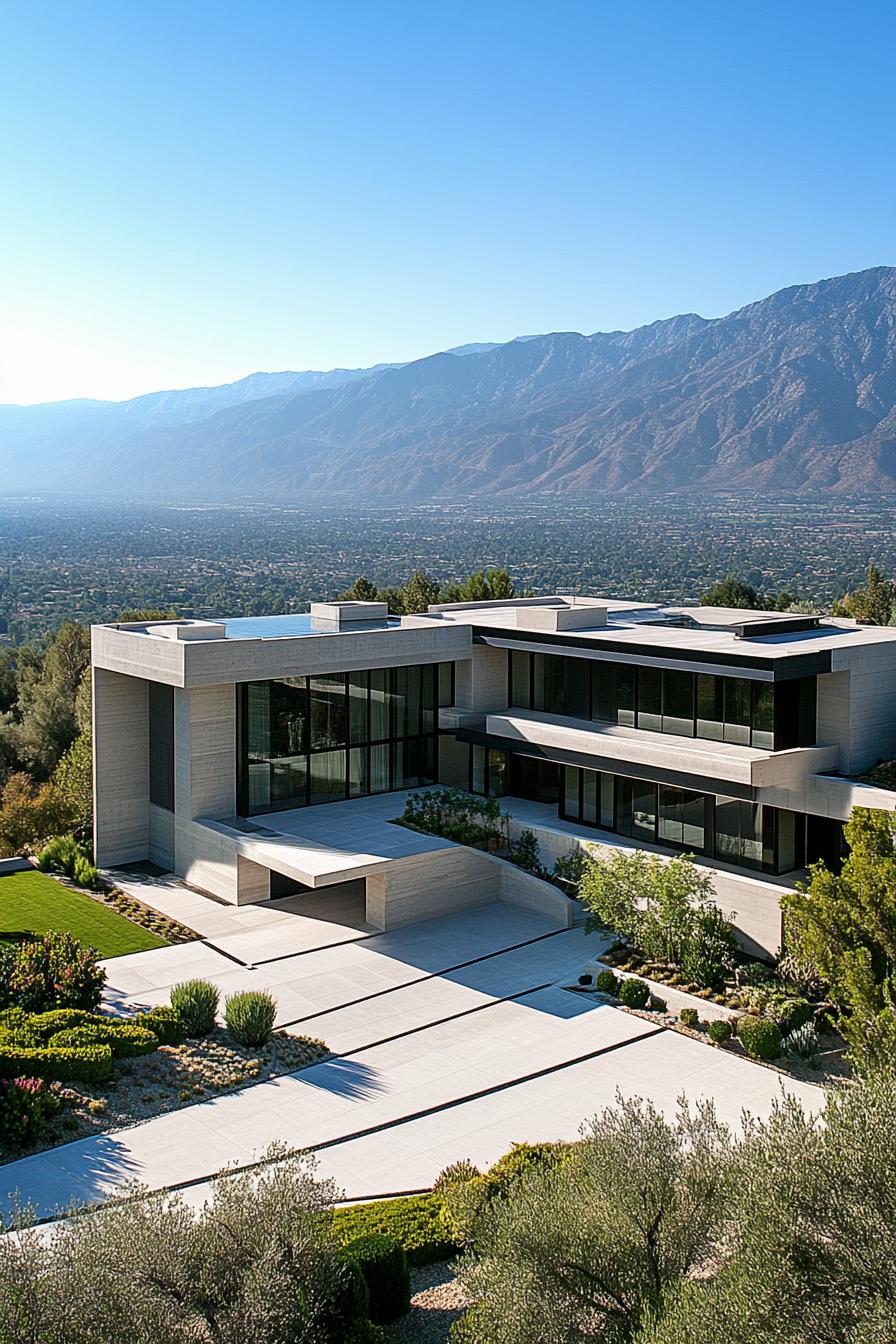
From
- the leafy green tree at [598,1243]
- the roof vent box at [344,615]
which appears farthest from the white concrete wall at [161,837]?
the leafy green tree at [598,1243]

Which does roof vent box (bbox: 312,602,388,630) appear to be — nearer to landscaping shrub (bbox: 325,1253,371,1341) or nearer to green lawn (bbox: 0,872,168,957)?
green lawn (bbox: 0,872,168,957)

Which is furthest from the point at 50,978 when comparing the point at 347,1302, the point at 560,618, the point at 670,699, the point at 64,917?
the point at 560,618

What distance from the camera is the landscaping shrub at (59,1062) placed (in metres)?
17.6

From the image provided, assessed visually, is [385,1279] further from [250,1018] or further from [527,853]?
[527,853]

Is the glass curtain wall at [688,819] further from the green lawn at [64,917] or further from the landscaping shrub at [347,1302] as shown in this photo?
the landscaping shrub at [347,1302]

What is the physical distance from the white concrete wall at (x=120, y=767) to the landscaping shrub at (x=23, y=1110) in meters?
14.5

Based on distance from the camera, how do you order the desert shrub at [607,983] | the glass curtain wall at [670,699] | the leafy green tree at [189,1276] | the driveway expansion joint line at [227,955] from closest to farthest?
1. the leafy green tree at [189,1276]
2. the desert shrub at [607,983]
3. the driveway expansion joint line at [227,955]
4. the glass curtain wall at [670,699]

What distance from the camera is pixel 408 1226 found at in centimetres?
1365

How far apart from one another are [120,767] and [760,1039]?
62.9ft

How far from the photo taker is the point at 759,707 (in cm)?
2642

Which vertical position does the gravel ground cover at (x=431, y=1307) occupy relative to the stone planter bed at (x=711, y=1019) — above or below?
above

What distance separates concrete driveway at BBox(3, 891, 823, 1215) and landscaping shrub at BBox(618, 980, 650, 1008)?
14.4 inches

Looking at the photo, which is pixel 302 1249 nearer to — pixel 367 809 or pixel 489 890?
pixel 489 890

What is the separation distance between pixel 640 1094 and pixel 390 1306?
7027 millimetres
